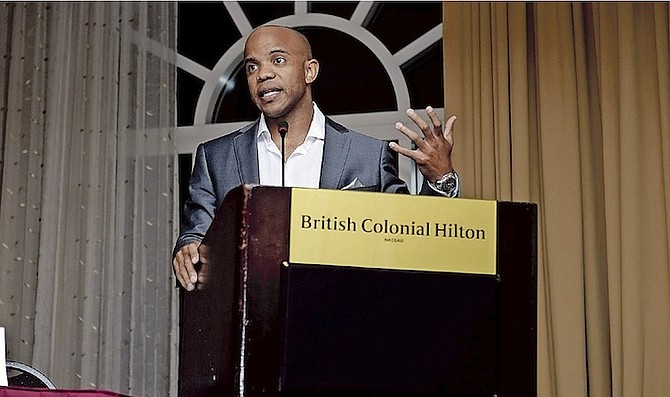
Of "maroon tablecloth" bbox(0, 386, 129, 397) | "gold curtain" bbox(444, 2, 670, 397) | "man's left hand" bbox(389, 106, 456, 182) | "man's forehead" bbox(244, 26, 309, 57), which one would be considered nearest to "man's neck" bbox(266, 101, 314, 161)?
"man's forehead" bbox(244, 26, 309, 57)

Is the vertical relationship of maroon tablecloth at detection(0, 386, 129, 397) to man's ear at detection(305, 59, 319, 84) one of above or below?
below

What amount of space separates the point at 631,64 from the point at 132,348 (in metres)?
2.15

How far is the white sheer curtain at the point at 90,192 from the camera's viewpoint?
420cm

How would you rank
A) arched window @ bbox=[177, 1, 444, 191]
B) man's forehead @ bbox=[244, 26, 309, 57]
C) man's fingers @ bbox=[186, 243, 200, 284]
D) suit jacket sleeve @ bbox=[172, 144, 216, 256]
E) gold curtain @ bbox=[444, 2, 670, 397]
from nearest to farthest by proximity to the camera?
man's fingers @ bbox=[186, 243, 200, 284] → suit jacket sleeve @ bbox=[172, 144, 216, 256] → man's forehead @ bbox=[244, 26, 309, 57] → gold curtain @ bbox=[444, 2, 670, 397] → arched window @ bbox=[177, 1, 444, 191]

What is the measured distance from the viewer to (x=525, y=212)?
1.56 meters

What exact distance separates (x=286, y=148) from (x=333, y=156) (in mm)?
95

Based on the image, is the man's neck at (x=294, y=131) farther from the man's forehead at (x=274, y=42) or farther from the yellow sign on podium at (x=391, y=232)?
the yellow sign on podium at (x=391, y=232)

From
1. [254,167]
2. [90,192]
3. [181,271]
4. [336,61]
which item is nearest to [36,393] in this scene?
[181,271]

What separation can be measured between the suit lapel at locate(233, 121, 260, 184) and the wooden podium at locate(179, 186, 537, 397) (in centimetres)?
58

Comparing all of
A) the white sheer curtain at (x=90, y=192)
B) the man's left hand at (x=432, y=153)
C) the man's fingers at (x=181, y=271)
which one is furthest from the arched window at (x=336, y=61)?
the man's fingers at (x=181, y=271)

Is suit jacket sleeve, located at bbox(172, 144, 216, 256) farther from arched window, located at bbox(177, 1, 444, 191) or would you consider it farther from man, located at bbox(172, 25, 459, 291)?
arched window, located at bbox(177, 1, 444, 191)

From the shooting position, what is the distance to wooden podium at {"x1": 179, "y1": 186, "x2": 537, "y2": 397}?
1.43 metres

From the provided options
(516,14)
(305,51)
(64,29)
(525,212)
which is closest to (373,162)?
(305,51)

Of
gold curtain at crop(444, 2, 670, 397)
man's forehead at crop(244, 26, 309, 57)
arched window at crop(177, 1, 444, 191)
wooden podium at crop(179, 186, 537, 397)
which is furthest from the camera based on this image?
arched window at crop(177, 1, 444, 191)
